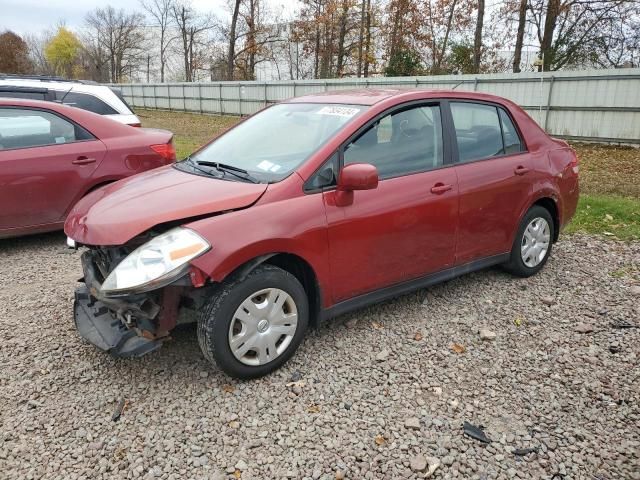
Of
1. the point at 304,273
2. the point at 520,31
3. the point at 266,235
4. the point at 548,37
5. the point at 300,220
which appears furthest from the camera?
→ the point at 520,31

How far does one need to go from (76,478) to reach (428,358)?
2.10 metres

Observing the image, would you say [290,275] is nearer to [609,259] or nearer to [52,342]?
[52,342]

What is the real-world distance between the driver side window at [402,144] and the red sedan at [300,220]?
0.01m

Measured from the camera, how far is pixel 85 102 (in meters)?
7.23

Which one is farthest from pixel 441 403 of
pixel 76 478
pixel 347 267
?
pixel 76 478

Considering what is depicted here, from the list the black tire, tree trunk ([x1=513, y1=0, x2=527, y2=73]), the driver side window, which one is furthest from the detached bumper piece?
tree trunk ([x1=513, y1=0, x2=527, y2=73])

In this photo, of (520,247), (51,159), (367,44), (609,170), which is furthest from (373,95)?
(367,44)

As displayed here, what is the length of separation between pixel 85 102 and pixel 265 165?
515cm

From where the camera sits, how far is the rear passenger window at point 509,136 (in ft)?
14.1

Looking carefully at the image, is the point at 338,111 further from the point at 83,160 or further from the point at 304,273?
the point at 83,160

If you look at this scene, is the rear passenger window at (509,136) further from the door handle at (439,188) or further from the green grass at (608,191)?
the green grass at (608,191)

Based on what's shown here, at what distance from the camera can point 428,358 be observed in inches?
130

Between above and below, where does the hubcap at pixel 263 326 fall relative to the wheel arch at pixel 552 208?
below

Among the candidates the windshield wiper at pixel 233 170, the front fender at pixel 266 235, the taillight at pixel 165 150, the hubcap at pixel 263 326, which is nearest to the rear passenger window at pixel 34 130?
the taillight at pixel 165 150
